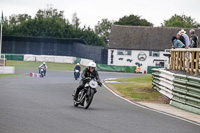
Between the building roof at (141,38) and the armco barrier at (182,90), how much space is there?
59.2 m

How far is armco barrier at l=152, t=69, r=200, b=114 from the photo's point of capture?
1634cm

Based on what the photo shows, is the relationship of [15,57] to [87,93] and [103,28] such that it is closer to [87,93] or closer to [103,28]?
[87,93]

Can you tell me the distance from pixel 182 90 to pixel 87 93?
160 inches

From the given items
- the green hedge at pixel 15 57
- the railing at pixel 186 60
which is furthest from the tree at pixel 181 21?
the railing at pixel 186 60

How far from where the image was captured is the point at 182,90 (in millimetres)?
17812

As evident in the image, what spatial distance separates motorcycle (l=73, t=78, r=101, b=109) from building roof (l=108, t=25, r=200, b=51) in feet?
213

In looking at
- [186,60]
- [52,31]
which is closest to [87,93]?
[186,60]

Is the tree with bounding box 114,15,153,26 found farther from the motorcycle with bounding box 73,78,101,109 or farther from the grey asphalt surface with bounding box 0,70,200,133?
the grey asphalt surface with bounding box 0,70,200,133

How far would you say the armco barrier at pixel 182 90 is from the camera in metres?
16.3

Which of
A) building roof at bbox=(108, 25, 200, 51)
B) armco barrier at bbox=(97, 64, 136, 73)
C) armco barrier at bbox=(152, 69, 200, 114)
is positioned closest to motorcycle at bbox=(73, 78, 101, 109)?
armco barrier at bbox=(152, 69, 200, 114)

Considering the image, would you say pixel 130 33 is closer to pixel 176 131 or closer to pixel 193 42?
pixel 193 42

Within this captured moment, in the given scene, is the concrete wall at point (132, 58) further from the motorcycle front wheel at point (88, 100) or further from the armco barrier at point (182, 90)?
the motorcycle front wheel at point (88, 100)

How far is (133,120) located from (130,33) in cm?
7068

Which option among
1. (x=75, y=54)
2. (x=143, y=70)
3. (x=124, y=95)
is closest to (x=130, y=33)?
(x=75, y=54)
